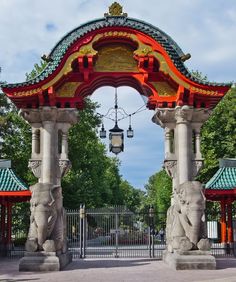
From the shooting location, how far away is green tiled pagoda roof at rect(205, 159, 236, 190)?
20.9 metres

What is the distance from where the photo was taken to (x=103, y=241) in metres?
27.2

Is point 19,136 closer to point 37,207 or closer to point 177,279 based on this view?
point 37,207

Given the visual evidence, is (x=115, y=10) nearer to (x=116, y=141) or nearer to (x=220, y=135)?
(x=116, y=141)

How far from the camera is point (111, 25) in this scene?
1538 centimetres

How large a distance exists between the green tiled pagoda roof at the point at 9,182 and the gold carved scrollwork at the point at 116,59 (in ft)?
24.9

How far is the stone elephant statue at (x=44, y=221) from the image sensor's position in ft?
45.2

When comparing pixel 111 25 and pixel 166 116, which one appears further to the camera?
pixel 166 116

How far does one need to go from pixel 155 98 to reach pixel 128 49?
6.62 ft

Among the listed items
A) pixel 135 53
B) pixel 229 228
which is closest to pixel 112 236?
pixel 229 228

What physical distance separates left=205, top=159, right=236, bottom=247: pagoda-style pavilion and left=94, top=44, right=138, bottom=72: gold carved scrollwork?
24.2 feet

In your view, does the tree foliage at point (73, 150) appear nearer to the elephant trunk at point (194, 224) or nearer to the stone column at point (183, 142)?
the stone column at point (183, 142)

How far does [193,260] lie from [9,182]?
1062 centimetres

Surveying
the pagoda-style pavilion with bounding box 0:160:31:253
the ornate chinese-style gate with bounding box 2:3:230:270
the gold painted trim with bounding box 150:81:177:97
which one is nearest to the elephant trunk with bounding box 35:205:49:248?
the ornate chinese-style gate with bounding box 2:3:230:270

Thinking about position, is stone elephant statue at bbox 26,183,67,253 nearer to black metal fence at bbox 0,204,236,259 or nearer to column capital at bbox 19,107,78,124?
column capital at bbox 19,107,78,124
